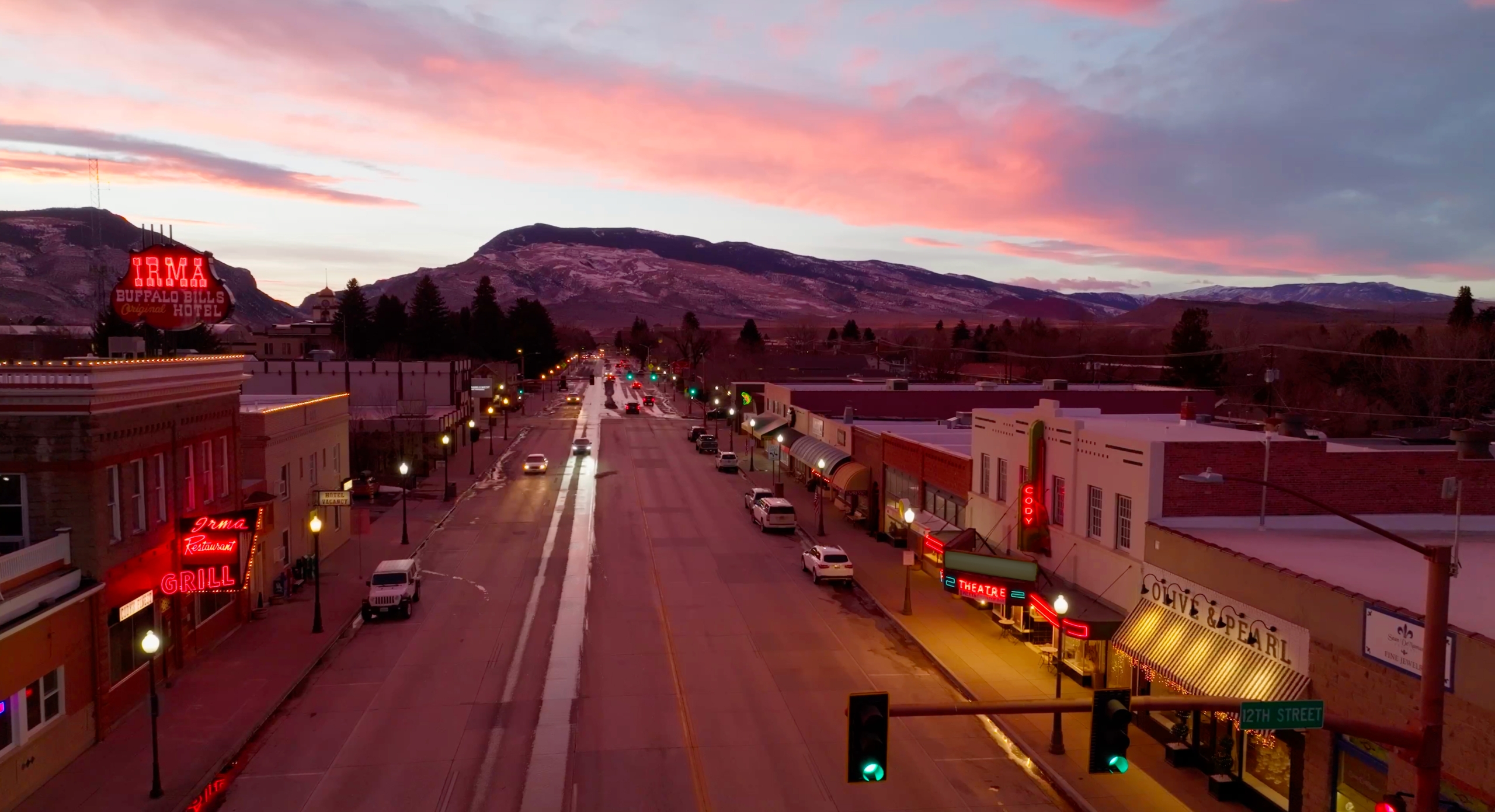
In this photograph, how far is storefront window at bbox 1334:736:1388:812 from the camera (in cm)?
1555

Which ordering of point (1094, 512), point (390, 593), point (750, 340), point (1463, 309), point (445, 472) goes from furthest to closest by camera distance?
point (750, 340)
point (1463, 309)
point (445, 472)
point (390, 593)
point (1094, 512)

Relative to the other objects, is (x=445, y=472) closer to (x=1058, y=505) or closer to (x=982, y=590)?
(x=982, y=590)

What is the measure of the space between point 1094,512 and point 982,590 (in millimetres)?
4189

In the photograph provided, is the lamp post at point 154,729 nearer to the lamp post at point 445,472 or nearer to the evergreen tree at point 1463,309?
the lamp post at point 445,472

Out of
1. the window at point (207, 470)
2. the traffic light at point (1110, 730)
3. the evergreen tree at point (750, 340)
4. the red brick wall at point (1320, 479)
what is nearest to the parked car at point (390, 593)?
the window at point (207, 470)

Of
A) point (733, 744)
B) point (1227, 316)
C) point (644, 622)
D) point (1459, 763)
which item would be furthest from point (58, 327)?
point (1227, 316)

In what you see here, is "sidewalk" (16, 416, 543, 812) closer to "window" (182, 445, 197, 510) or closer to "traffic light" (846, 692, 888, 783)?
"window" (182, 445, 197, 510)

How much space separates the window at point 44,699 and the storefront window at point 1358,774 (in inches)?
977

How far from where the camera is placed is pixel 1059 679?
22.3 meters

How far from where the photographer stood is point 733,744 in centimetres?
2112

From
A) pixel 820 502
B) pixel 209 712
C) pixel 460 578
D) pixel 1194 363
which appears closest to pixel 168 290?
pixel 209 712

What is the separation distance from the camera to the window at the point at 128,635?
22.9 m

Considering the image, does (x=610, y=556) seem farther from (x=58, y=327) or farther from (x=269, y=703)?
(x=58, y=327)

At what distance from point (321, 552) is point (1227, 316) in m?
188
